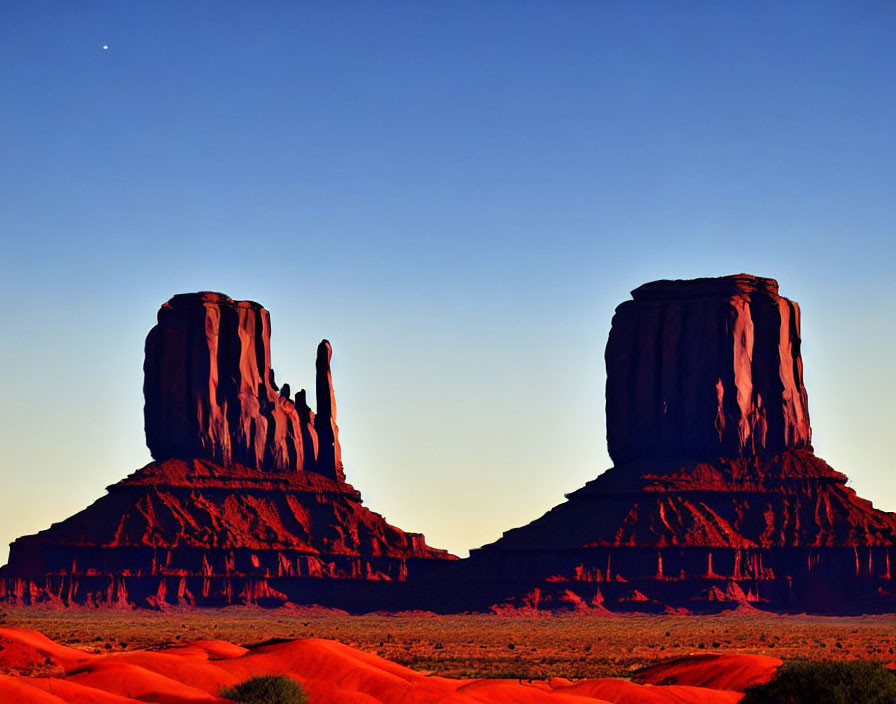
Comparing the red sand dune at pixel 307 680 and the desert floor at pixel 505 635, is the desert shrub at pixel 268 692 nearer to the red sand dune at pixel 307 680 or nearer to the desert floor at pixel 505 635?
the red sand dune at pixel 307 680

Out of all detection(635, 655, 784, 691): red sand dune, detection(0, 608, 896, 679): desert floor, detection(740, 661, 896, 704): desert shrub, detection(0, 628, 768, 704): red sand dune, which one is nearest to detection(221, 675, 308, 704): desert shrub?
detection(0, 628, 768, 704): red sand dune

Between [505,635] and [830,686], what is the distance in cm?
7946

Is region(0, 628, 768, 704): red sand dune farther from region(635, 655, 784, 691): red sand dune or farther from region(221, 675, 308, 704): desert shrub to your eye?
region(221, 675, 308, 704): desert shrub

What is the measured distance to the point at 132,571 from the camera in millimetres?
198250

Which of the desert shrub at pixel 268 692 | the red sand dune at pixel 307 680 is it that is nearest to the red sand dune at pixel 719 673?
the red sand dune at pixel 307 680

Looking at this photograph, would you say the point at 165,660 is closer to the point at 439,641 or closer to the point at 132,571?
the point at 439,641

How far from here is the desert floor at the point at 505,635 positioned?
118 m

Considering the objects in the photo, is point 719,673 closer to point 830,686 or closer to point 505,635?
point 830,686

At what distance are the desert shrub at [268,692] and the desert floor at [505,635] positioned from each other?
26.4 meters

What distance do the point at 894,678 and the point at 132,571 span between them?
424 ft

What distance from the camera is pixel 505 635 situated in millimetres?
153750

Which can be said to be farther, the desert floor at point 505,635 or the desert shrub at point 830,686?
the desert floor at point 505,635

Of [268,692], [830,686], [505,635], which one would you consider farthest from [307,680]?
[505,635]

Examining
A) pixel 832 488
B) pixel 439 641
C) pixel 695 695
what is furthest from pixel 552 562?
pixel 695 695
